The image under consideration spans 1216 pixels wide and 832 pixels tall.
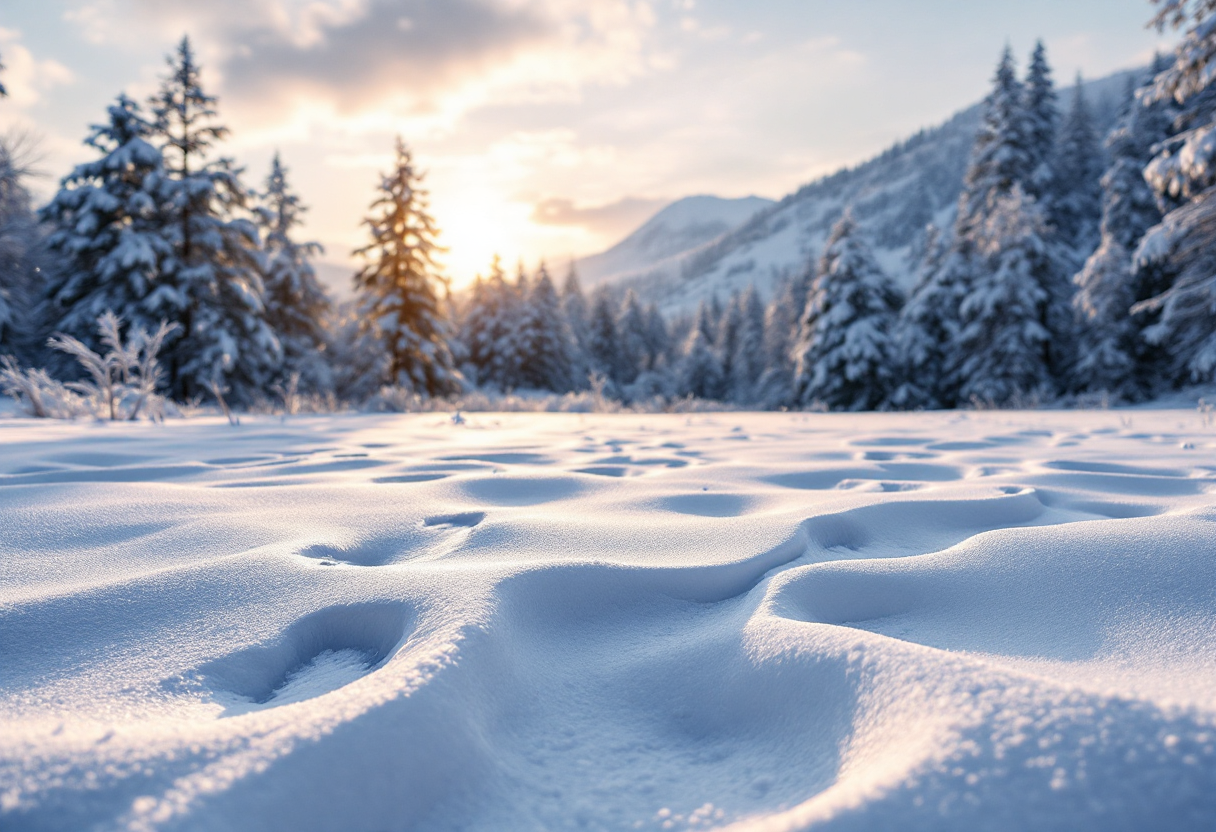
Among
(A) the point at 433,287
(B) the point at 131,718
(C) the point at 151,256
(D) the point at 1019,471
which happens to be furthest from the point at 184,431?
(A) the point at 433,287

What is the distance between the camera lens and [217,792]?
0.61 metres

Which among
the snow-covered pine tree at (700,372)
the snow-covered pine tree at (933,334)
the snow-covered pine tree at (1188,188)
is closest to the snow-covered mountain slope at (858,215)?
the snow-covered pine tree at (700,372)

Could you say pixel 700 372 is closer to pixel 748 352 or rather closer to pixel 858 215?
pixel 748 352

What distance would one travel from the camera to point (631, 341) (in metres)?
48.8

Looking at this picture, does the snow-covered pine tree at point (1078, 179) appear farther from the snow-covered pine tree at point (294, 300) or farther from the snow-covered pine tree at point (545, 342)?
the snow-covered pine tree at point (294, 300)

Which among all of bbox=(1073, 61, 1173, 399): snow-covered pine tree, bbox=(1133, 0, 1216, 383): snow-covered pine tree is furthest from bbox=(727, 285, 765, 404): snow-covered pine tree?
bbox=(1133, 0, 1216, 383): snow-covered pine tree

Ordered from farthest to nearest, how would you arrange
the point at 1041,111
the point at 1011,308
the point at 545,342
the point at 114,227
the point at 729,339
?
the point at 729,339 → the point at 545,342 → the point at 1041,111 → the point at 1011,308 → the point at 114,227

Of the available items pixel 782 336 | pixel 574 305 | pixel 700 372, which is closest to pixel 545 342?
pixel 700 372

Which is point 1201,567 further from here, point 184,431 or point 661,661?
point 184,431

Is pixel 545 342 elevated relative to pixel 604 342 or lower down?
lower down

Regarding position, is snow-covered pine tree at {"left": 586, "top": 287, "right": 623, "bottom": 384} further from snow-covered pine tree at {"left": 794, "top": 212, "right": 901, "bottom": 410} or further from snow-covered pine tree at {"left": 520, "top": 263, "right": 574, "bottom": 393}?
snow-covered pine tree at {"left": 794, "top": 212, "right": 901, "bottom": 410}

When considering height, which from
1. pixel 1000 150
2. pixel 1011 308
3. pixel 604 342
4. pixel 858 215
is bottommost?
pixel 1011 308

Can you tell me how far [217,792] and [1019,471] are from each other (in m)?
2.97

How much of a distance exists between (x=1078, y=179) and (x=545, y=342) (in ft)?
94.6
